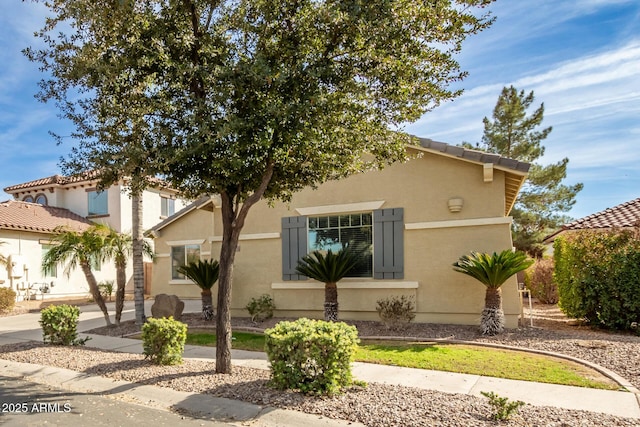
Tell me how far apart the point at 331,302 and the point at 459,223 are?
3.68m

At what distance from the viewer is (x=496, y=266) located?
9.00m

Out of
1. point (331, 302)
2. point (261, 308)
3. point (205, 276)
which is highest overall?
point (205, 276)

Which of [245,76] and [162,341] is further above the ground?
[245,76]

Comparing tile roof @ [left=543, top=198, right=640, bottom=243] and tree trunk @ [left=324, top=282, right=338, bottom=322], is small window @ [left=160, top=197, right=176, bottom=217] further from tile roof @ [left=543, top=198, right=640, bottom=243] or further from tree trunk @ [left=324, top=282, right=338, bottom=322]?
tile roof @ [left=543, top=198, right=640, bottom=243]

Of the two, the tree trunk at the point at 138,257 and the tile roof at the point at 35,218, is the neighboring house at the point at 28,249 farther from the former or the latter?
the tree trunk at the point at 138,257

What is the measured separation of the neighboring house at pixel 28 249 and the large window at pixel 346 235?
1189 cm

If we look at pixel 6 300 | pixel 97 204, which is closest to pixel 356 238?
pixel 6 300

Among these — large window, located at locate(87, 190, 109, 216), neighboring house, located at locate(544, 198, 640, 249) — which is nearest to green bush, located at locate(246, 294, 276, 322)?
neighboring house, located at locate(544, 198, 640, 249)

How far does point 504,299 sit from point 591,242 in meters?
2.61

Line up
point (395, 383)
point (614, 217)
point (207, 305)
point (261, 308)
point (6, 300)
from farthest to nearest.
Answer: point (6, 300) → point (614, 217) → point (207, 305) → point (261, 308) → point (395, 383)

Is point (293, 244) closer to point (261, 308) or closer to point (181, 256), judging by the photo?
point (261, 308)

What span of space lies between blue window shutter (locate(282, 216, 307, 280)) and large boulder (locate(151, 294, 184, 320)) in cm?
306

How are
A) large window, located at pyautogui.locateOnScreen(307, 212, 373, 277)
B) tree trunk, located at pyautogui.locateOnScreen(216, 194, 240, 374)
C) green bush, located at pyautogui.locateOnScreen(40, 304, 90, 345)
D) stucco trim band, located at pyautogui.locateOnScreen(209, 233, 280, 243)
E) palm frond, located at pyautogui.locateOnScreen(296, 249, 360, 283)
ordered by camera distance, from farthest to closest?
1. stucco trim band, located at pyautogui.locateOnScreen(209, 233, 280, 243)
2. large window, located at pyautogui.locateOnScreen(307, 212, 373, 277)
3. palm frond, located at pyautogui.locateOnScreen(296, 249, 360, 283)
4. green bush, located at pyautogui.locateOnScreen(40, 304, 90, 345)
5. tree trunk, located at pyautogui.locateOnScreen(216, 194, 240, 374)

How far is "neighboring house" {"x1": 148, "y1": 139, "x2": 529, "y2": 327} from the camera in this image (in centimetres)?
1009
